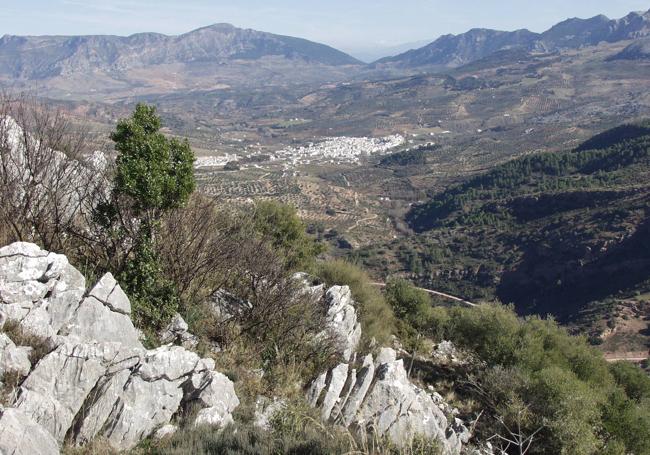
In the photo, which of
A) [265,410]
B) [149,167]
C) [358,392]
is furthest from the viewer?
[149,167]

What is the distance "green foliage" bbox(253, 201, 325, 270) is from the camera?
2191 centimetres

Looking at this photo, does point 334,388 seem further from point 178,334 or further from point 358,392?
point 178,334

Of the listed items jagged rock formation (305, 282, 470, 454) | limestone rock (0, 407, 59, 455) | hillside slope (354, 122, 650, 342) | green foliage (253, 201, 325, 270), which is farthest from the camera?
hillside slope (354, 122, 650, 342)

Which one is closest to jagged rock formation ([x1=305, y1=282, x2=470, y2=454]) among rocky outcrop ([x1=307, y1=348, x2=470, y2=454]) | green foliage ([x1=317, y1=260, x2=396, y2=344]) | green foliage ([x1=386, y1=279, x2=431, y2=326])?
rocky outcrop ([x1=307, y1=348, x2=470, y2=454])

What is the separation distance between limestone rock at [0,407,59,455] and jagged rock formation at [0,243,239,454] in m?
0.01

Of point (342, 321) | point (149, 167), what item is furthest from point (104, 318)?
point (342, 321)

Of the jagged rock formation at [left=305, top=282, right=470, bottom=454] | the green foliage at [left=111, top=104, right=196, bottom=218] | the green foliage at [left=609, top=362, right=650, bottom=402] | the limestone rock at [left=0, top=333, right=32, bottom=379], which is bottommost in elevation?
the green foliage at [left=609, top=362, right=650, bottom=402]

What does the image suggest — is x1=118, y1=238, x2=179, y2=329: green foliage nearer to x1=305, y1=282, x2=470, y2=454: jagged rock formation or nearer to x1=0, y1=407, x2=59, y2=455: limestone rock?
x1=305, y1=282, x2=470, y2=454: jagged rock formation

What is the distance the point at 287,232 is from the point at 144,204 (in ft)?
41.9

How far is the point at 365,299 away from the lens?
64.4ft

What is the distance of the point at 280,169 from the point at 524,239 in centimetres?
8068

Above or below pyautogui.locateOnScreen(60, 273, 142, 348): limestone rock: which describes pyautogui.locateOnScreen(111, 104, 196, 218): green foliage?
above

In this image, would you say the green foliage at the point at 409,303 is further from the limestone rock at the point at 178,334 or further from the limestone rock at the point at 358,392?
the limestone rock at the point at 178,334

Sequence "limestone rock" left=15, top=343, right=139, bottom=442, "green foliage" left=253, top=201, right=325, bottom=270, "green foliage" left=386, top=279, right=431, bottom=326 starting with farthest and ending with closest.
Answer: "green foliage" left=386, top=279, right=431, bottom=326
"green foliage" left=253, top=201, right=325, bottom=270
"limestone rock" left=15, top=343, right=139, bottom=442
